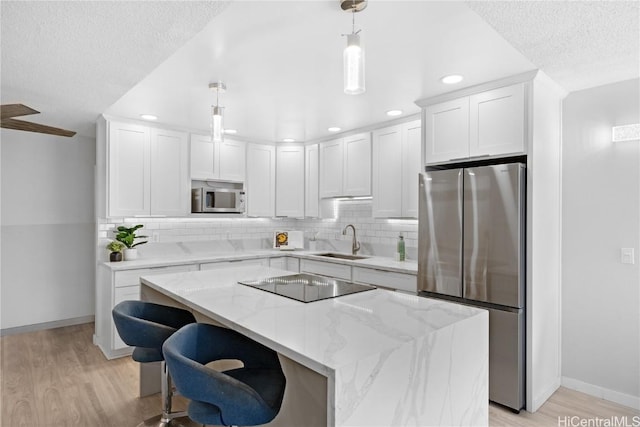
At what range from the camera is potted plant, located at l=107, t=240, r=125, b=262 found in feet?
12.7

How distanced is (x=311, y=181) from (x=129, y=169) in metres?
2.21

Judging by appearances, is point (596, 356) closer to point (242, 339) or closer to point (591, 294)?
point (591, 294)

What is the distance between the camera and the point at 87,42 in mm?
2100

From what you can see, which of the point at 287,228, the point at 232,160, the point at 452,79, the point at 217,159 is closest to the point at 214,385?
the point at 452,79

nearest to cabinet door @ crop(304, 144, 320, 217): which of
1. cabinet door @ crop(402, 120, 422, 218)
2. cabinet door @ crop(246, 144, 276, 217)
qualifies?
cabinet door @ crop(246, 144, 276, 217)

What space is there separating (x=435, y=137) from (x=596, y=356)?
211 cm

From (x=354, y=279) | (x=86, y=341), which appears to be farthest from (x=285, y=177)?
Result: (x=86, y=341)

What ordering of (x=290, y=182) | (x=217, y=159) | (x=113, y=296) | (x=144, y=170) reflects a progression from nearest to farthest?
(x=113, y=296), (x=144, y=170), (x=217, y=159), (x=290, y=182)

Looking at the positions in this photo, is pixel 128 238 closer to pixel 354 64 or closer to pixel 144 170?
pixel 144 170

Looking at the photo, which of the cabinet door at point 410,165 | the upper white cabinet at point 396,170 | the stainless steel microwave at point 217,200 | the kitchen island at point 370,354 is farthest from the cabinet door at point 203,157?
the kitchen island at point 370,354

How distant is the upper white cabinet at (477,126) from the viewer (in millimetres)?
2758

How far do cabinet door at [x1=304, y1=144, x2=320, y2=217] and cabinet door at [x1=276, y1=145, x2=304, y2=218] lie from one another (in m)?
0.06

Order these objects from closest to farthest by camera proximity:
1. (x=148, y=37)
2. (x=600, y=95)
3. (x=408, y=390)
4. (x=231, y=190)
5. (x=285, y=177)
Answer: (x=408, y=390), (x=148, y=37), (x=600, y=95), (x=231, y=190), (x=285, y=177)

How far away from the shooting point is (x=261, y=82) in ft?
9.50
